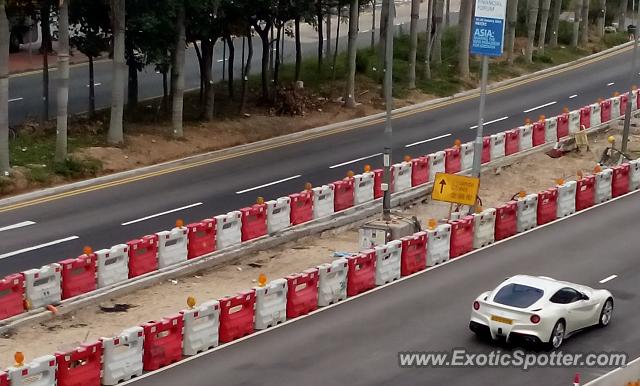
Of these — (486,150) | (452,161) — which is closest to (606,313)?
(452,161)

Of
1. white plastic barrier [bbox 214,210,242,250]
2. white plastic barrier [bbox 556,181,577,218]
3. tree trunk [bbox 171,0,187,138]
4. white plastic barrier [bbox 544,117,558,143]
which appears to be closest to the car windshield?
white plastic barrier [bbox 214,210,242,250]

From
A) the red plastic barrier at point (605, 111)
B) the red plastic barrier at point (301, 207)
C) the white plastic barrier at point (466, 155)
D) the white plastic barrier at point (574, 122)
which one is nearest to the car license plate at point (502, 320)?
the red plastic barrier at point (301, 207)

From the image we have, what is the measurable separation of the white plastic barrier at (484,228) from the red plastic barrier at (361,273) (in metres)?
4.63

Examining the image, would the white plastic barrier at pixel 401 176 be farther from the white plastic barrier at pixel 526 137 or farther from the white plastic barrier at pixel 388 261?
the white plastic barrier at pixel 388 261

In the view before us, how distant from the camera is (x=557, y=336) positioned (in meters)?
23.6

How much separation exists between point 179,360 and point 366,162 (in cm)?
2042

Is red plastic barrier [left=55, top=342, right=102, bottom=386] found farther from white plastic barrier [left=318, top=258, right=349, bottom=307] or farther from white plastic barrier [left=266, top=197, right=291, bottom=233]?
white plastic barrier [left=266, top=197, right=291, bottom=233]

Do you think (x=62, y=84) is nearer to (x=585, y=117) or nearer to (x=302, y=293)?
(x=302, y=293)

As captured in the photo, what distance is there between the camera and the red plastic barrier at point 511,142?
4297 centimetres

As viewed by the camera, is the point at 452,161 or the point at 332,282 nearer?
the point at 332,282

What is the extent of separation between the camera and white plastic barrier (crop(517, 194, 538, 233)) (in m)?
33.8

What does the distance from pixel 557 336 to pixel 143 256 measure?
1014cm

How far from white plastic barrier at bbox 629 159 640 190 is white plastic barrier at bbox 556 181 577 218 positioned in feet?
12.5

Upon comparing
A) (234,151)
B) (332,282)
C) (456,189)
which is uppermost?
(456,189)
